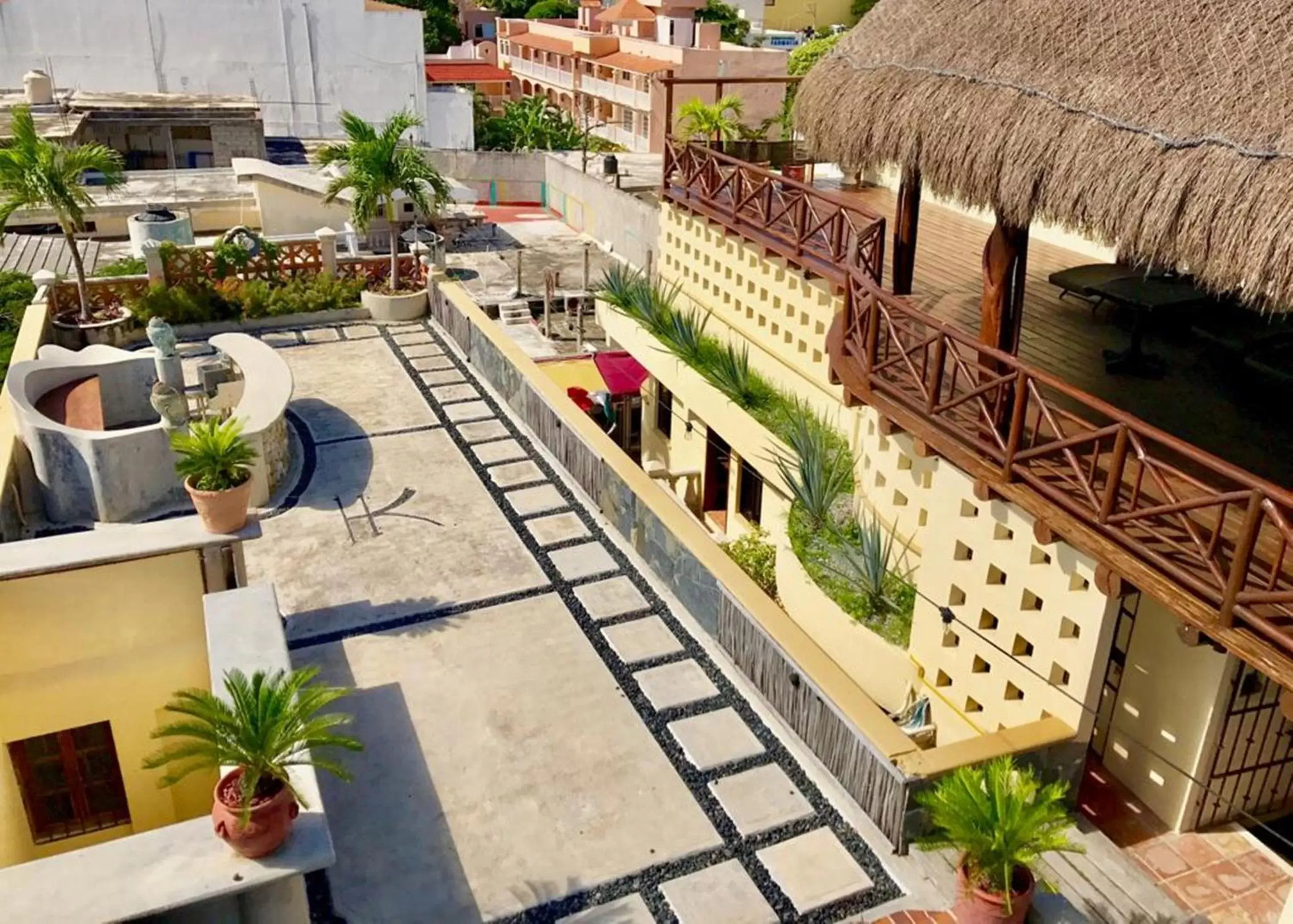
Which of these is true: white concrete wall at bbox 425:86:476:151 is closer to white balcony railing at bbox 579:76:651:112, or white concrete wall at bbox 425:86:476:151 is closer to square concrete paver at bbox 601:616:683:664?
white balcony railing at bbox 579:76:651:112

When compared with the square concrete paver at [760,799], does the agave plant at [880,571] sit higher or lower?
higher

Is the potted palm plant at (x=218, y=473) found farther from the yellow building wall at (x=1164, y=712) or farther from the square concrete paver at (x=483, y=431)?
the yellow building wall at (x=1164, y=712)

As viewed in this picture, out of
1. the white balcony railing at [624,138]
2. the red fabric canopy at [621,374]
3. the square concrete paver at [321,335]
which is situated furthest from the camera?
the white balcony railing at [624,138]

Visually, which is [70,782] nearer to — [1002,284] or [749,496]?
[749,496]

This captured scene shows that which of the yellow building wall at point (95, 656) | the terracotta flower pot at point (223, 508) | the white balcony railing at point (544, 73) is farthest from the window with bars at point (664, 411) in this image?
the white balcony railing at point (544, 73)

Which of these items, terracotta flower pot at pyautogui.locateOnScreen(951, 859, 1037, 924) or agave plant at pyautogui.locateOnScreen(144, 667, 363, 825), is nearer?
agave plant at pyautogui.locateOnScreen(144, 667, 363, 825)

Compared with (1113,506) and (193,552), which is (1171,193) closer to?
(1113,506)

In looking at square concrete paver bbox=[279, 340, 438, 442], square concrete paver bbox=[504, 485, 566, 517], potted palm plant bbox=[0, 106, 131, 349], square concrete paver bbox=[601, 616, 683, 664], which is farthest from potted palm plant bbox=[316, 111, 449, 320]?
square concrete paver bbox=[601, 616, 683, 664]
